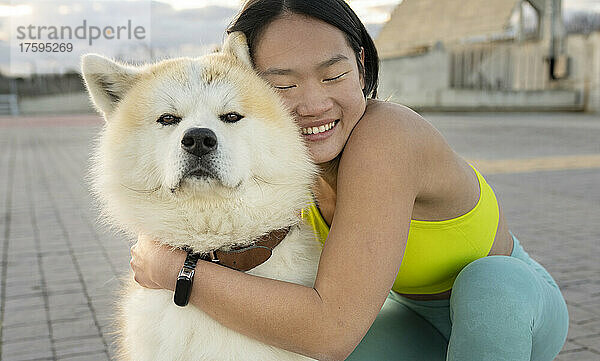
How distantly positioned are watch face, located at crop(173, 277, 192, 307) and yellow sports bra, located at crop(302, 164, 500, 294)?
1.71 ft

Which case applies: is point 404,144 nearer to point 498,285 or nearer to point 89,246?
point 498,285

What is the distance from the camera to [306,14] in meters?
1.77

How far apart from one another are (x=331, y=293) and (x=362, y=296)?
90 mm

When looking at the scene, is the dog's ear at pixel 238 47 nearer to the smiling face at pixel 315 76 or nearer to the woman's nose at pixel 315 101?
the smiling face at pixel 315 76

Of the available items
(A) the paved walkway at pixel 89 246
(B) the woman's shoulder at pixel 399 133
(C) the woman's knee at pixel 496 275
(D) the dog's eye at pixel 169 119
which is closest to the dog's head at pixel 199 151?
(D) the dog's eye at pixel 169 119

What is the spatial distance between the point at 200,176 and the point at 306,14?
2.04 feet

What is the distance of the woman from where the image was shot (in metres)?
1.58

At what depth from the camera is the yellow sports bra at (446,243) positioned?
1.87 meters

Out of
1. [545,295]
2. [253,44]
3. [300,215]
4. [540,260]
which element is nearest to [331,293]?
[300,215]

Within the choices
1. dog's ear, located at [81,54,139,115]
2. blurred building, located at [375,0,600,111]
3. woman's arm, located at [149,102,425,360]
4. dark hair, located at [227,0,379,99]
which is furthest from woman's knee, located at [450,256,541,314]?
blurred building, located at [375,0,600,111]

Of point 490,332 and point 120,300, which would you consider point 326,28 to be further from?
point 120,300

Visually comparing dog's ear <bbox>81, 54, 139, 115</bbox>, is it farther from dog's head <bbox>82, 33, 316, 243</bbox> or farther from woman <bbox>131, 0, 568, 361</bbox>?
woman <bbox>131, 0, 568, 361</bbox>

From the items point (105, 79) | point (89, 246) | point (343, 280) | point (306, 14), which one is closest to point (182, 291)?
point (343, 280)

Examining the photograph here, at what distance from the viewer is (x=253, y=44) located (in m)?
1.92
